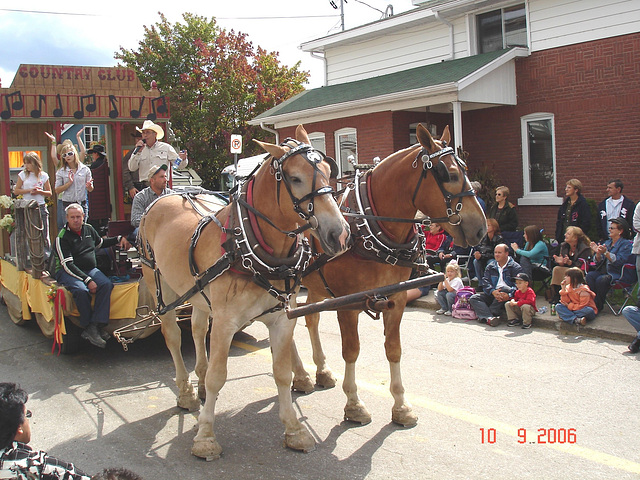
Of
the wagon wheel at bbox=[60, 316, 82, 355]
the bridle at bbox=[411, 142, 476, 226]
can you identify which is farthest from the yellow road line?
the wagon wheel at bbox=[60, 316, 82, 355]

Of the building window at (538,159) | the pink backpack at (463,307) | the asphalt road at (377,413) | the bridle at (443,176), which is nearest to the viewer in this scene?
the asphalt road at (377,413)

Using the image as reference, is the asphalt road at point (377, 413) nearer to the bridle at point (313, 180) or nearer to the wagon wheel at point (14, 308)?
the wagon wheel at point (14, 308)

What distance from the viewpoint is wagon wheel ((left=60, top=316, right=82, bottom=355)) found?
6.78 m

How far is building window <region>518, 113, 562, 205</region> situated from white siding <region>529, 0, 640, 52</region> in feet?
5.43

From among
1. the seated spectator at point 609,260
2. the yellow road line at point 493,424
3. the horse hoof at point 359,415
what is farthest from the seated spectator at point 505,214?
the horse hoof at point 359,415

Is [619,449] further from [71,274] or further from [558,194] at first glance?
[558,194]

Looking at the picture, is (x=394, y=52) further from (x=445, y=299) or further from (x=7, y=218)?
(x=7, y=218)

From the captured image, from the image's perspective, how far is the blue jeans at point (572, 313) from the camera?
7633 millimetres

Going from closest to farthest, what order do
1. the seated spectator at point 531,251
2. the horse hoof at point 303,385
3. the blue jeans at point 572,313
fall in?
the horse hoof at point 303,385, the blue jeans at point 572,313, the seated spectator at point 531,251

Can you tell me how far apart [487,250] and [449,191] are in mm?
5437

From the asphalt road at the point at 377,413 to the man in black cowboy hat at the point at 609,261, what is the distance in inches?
45.9

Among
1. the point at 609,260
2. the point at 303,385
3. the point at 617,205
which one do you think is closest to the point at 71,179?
the point at 303,385

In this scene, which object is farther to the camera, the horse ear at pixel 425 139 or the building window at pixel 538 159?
the building window at pixel 538 159

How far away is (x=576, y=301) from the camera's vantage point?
7.77 metres
